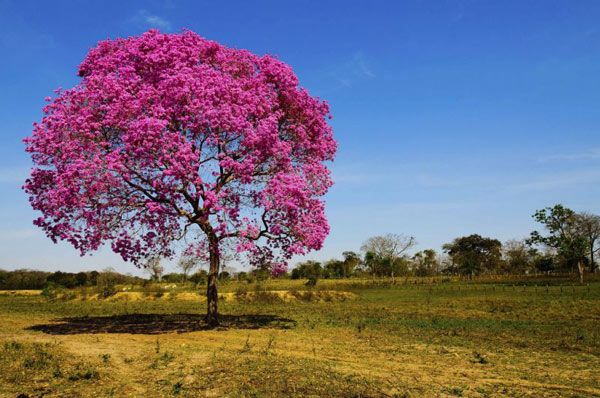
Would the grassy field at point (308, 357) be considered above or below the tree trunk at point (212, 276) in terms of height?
below

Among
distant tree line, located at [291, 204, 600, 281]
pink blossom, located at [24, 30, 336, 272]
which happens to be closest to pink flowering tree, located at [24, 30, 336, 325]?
pink blossom, located at [24, 30, 336, 272]

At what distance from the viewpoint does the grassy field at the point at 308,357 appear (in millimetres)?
11227

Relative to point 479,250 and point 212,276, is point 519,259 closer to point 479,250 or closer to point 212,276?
point 479,250

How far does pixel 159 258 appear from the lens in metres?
22.2

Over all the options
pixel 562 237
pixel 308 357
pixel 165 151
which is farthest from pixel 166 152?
pixel 562 237

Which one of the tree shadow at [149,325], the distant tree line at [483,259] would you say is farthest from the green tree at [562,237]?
the tree shadow at [149,325]

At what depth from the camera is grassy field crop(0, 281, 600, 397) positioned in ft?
36.8

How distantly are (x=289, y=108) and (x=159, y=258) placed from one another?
394 inches

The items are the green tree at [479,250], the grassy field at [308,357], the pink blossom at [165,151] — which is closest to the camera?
the grassy field at [308,357]

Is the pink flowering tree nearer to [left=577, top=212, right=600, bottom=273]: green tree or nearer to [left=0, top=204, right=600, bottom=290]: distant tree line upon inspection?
[left=0, top=204, right=600, bottom=290]: distant tree line

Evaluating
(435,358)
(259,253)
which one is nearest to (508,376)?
(435,358)

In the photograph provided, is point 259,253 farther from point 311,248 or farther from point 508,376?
point 508,376

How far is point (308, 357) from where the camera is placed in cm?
1516

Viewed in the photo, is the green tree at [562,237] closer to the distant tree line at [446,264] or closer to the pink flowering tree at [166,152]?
the distant tree line at [446,264]
